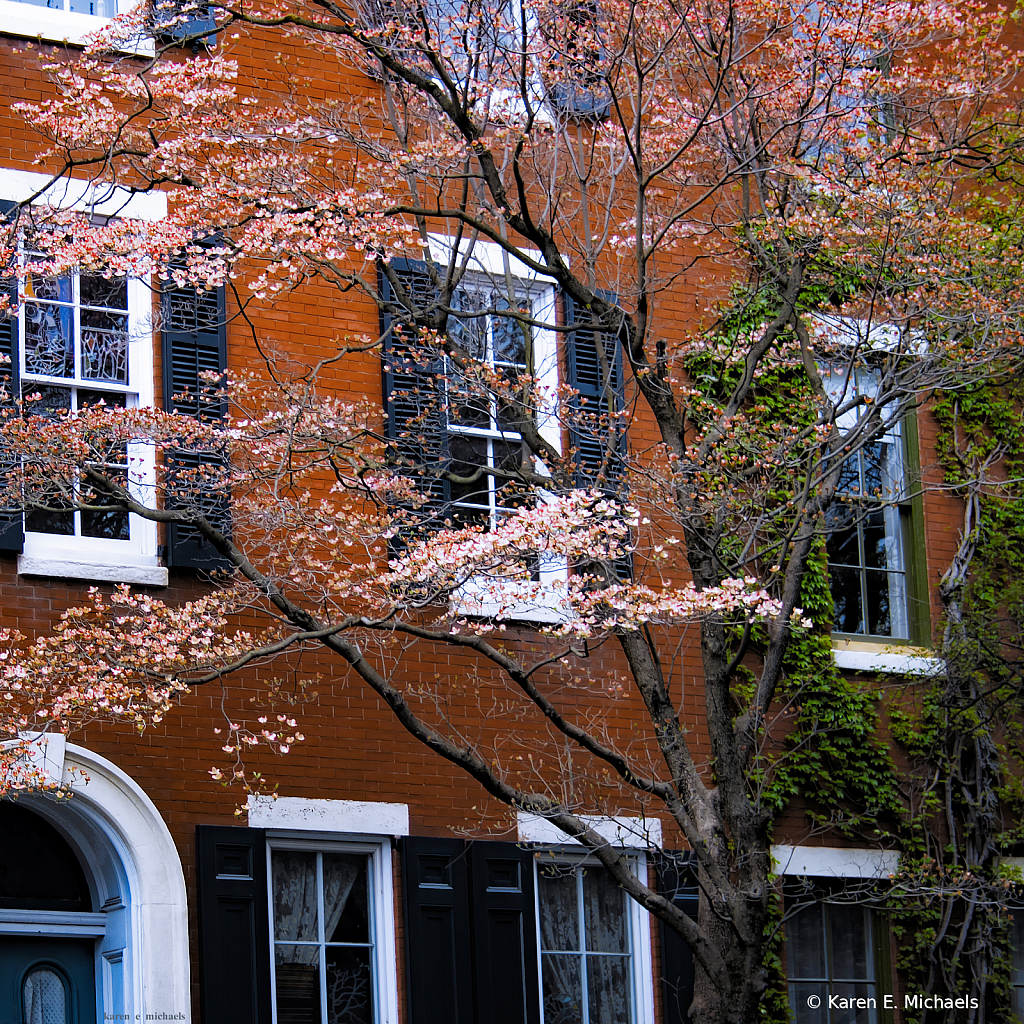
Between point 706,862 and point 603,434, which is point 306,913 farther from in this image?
point 603,434

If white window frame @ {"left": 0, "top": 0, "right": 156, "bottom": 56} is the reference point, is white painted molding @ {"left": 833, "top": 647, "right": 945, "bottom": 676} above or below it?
below

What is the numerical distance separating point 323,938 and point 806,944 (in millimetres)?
3739

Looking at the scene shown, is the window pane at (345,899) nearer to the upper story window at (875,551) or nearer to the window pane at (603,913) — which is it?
the window pane at (603,913)

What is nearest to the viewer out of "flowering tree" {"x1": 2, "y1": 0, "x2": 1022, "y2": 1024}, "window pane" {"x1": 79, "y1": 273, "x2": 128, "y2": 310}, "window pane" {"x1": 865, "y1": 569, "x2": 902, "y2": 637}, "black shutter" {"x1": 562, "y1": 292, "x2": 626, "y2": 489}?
"flowering tree" {"x1": 2, "y1": 0, "x2": 1022, "y2": 1024}

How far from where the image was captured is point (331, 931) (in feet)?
31.1

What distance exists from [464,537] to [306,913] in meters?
2.92

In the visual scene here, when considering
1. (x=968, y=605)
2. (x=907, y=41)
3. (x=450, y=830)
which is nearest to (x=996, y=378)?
(x=968, y=605)

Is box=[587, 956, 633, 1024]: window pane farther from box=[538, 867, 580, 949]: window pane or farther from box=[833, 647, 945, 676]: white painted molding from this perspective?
box=[833, 647, 945, 676]: white painted molding

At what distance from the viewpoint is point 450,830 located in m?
9.89

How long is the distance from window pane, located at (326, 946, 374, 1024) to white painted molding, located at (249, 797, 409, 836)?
74 cm

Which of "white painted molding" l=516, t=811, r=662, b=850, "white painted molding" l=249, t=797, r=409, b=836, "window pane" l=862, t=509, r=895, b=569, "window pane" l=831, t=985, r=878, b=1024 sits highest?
"window pane" l=862, t=509, r=895, b=569

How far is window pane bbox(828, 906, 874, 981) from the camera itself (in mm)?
11148

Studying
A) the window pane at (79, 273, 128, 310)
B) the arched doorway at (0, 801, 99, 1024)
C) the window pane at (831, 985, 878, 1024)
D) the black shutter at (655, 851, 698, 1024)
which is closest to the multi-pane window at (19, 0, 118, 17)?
the window pane at (79, 273, 128, 310)

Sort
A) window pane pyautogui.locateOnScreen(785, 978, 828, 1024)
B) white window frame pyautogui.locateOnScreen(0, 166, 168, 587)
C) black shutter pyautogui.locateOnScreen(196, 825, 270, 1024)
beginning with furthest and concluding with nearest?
window pane pyautogui.locateOnScreen(785, 978, 828, 1024)
white window frame pyautogui.locateOnScreen(0, 166, 168, 587)
black shutter pyautogui.locateOnScreen(196, 825, 270, 1024)
